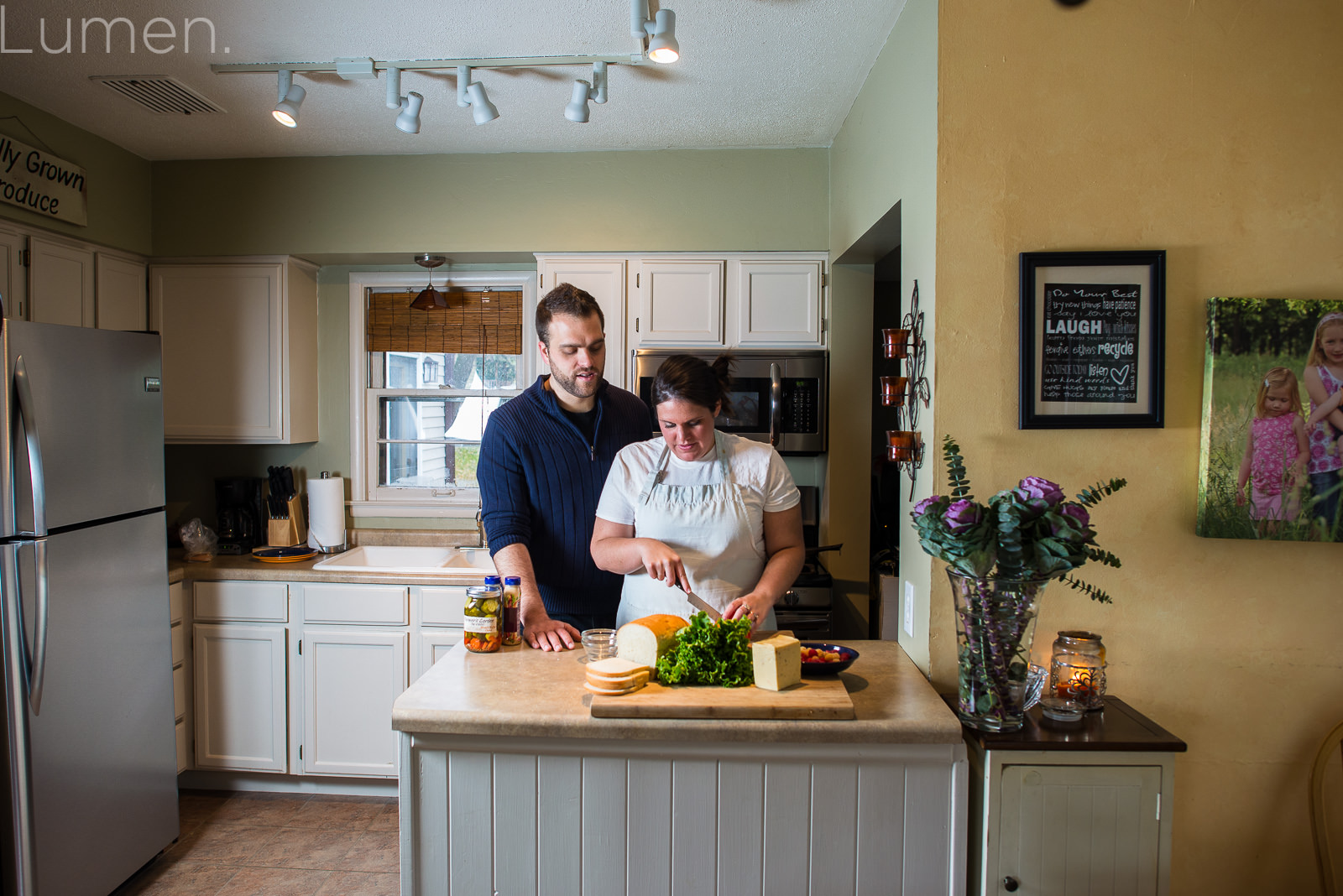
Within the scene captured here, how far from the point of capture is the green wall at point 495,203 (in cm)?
331

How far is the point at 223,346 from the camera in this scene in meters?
3.45

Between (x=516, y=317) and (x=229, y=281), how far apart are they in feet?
4.14

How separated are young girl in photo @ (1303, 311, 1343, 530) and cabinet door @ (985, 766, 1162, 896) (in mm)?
735

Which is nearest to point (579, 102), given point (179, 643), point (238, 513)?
point (238, 513)

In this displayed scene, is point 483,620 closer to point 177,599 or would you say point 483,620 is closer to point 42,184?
point 177,599

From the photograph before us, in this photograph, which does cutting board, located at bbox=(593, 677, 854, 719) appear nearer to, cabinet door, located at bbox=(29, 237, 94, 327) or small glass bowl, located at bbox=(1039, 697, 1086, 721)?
small glass bowl, located at bbox=(1039, 697, 1086, 721)

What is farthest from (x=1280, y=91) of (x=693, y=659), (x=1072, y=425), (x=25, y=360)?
(x=25, y=360)

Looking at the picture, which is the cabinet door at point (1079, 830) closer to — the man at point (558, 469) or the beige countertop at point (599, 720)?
the beige countertop at point (599, 720)

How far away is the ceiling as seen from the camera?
2172 mm

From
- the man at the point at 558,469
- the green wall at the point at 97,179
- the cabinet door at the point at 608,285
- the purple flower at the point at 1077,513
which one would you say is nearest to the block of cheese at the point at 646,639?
the man at the point at 558,469

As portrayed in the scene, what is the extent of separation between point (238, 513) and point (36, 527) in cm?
151

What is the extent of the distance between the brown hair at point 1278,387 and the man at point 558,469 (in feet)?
5.25

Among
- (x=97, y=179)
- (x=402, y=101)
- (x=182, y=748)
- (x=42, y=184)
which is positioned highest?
(x=402, y=101)

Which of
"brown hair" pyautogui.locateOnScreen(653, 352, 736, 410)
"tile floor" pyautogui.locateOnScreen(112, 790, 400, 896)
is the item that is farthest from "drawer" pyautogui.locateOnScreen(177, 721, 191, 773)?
"brown hair" pyautogui.locateOnScreen(653, 352, 736, 410)
